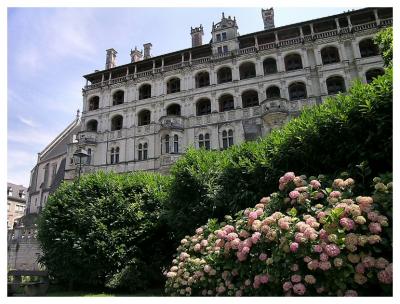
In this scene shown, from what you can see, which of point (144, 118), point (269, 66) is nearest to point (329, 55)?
point (269, 66)

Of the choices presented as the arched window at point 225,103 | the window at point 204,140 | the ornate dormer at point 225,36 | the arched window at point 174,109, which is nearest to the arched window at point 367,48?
the ornate dormer at point 225,36

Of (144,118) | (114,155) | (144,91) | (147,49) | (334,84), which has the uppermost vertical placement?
(147,49)

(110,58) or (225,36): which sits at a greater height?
(110,58)

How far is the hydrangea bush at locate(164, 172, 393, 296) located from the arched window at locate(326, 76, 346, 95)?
28345 mm

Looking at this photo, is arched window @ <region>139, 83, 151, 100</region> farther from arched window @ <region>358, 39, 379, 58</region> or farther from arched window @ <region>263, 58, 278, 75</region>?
arched window @ <region>358, 39, 379, 58</region>

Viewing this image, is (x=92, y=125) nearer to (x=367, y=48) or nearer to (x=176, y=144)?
(x=176, y=144)

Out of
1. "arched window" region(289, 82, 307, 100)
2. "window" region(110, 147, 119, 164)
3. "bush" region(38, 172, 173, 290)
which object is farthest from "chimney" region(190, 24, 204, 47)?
"bush" region(38, 172, 173, 290)

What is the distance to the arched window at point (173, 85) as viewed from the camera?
38812mm

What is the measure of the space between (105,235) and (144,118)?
25.6 metres

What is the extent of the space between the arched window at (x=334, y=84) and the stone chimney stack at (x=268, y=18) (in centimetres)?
1073

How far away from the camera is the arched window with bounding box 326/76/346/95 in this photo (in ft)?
109

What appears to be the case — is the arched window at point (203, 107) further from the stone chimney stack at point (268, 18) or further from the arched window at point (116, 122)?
the stone chimney stack at point (268, 18)

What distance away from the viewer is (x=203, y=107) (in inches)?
1468

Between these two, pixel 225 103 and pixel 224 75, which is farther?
pixel 224 75
